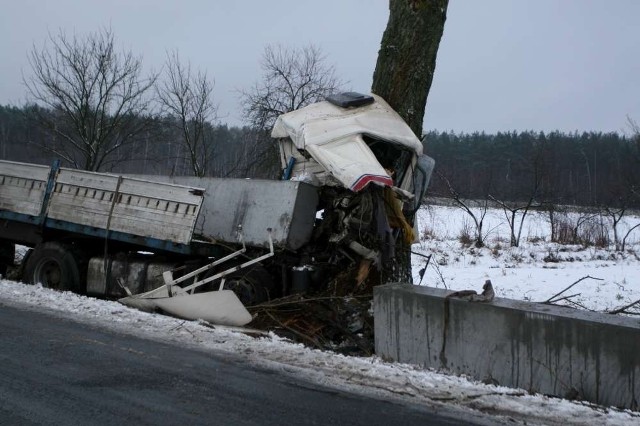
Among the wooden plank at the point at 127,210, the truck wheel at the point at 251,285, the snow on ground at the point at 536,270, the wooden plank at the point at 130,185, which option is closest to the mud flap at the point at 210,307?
the truck wheel at the point at 251,285

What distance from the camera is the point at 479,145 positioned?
267 feet

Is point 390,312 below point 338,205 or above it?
below

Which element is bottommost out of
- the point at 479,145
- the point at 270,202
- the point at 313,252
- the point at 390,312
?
the point at 390,312

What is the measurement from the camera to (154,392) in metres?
4.78

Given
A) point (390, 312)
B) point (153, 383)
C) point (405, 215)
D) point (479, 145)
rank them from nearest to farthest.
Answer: point (153, 383), point (390, 312), point (405, 215), point (479, 145)

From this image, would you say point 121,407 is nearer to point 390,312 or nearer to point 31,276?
point 390,312

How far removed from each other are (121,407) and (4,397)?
0.96 m

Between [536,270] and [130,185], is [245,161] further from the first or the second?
[130,185]

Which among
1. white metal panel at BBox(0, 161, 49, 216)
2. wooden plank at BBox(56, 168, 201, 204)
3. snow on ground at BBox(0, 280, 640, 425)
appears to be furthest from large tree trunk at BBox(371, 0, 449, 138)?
white metal panel at BBox(0, 161, 49, 216)

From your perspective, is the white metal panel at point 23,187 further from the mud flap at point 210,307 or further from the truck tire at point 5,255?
the mud flap at point 210,307

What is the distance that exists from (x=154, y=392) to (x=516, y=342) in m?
3.38

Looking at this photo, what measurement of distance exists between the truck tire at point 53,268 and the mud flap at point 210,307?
2.59 metres

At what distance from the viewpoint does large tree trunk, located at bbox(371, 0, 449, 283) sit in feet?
31.2

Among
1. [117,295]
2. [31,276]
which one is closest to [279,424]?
[117,295]
